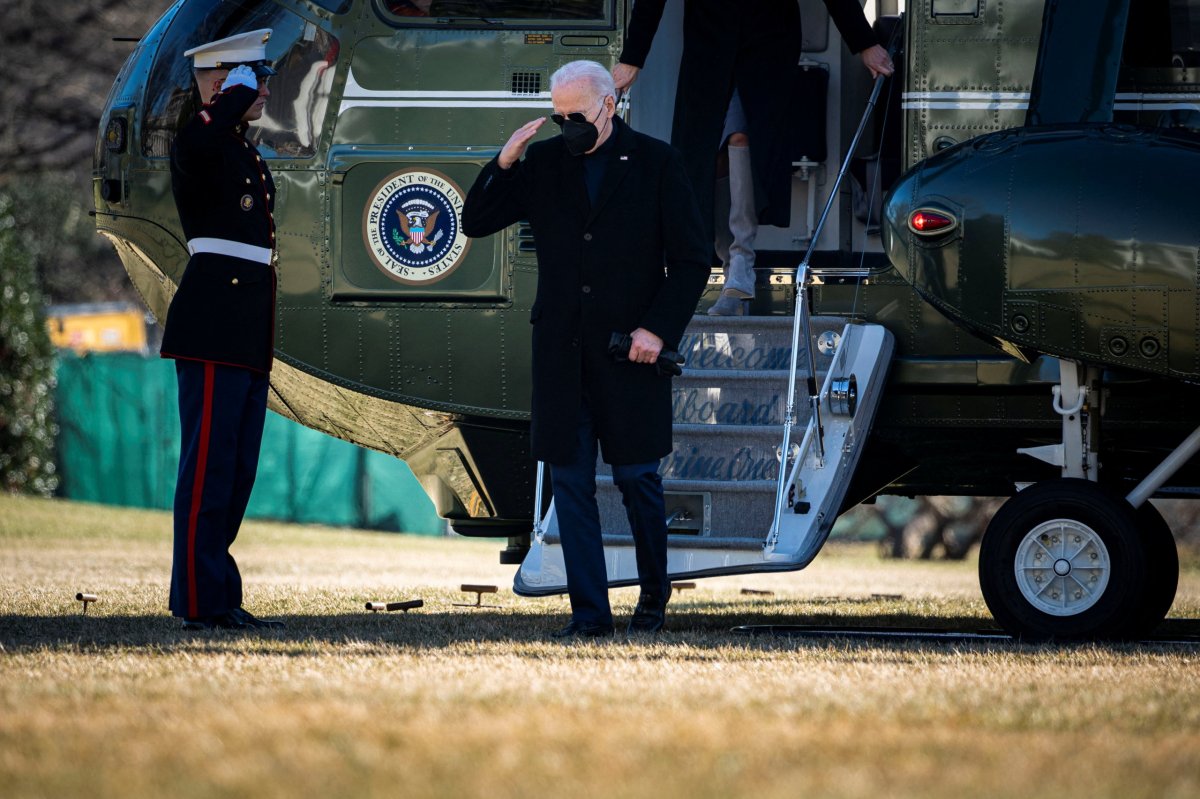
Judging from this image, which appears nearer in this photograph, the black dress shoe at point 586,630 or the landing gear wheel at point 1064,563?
the black dress shoe at point 586,630

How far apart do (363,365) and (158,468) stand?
1230 cm

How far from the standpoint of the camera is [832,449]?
21.0 feet

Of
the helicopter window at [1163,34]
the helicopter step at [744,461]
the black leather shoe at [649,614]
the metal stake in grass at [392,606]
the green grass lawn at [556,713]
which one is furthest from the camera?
the metal stake in grass at [392,606]

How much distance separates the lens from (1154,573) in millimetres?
5996

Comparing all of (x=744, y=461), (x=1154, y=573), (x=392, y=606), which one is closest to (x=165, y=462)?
(x=392, y=606)

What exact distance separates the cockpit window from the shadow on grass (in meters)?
2.07

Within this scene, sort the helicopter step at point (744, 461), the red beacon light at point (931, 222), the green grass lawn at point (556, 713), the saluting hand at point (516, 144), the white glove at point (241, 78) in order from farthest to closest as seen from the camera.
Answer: the red beacon light at point (931, 222) < the helicopter step at point (744, 461) < the white glove at point (241, 78) < the saluting hand at point (516, 144) < the green grass lawn at point (556, 713)

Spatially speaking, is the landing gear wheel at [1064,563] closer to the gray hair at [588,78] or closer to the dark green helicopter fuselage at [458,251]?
the dark green helicopter fuselage at [458,251]

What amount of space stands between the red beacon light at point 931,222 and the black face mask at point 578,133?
53.4 inches

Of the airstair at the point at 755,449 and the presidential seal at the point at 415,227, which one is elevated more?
the presidential seal at the point at 415,227

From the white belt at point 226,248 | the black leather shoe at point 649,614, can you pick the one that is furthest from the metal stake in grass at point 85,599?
the black leather shoe at point 649,614

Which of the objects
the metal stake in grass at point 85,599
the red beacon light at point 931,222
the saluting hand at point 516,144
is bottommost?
the metal stake in grass at point 85,599

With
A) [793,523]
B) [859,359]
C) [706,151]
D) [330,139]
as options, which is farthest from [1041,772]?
[330,139]

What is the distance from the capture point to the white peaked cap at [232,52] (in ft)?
19.9
